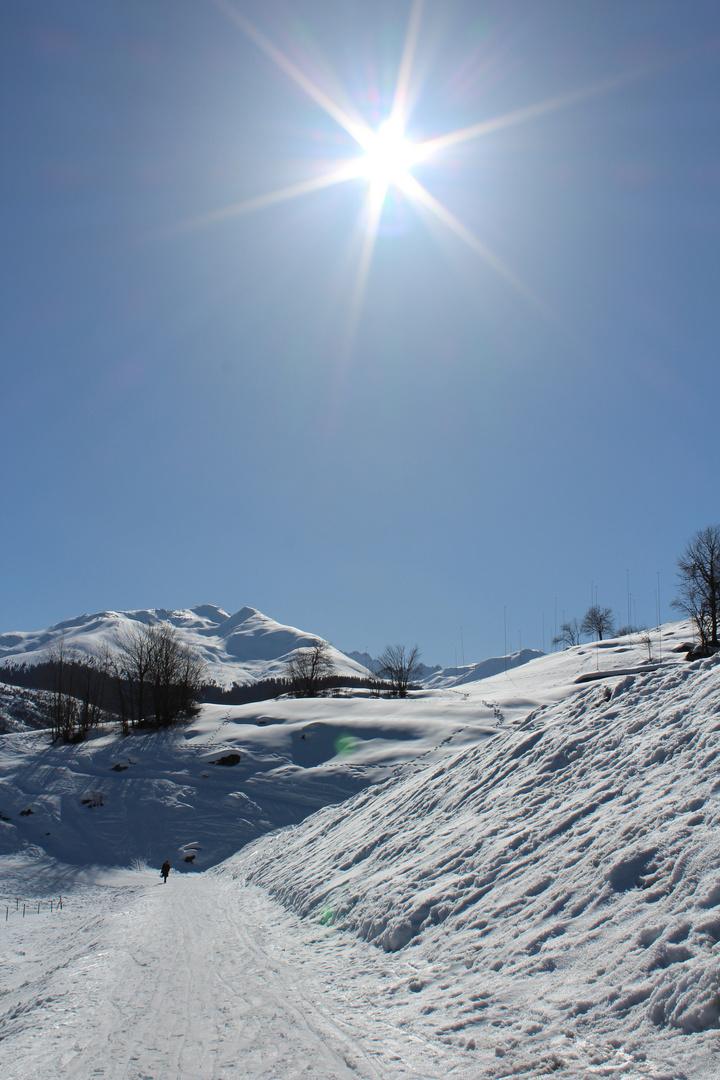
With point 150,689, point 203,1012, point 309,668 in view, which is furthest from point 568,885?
point 309,668

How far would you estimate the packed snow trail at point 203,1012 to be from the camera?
18.8 feet

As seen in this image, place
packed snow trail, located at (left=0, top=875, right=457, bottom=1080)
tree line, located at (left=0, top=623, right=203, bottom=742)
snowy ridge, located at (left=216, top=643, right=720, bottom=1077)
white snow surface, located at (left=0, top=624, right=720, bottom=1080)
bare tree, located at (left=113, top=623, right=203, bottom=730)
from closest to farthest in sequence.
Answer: snowy ridge, located at (left=216, top=643, right=720, bottom=1077) → white snow surface, located at (left=0, top=624, right=720, bottom=1080) → packed snow trail, located at (left=0, top=875, right=457, bottom=1080) → tree line, located at (left=0, top=623, right=203, bottom=742) → bare tree, located at (left=113, top=623, right=203, bottom=730)

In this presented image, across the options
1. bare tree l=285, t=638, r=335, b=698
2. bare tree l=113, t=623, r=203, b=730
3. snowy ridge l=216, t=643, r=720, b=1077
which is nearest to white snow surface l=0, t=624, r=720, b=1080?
snowy ridge l=216, t=643, r=720, b=1077

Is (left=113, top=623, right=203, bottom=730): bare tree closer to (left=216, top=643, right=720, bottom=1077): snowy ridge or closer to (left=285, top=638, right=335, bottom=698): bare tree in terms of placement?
(left=285, top=638, right=335, bottom=698): bare tree

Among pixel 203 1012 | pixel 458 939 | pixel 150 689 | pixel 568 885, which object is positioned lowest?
pixel 203 1012

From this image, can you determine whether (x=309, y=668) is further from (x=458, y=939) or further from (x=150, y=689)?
(x=458, y=939)

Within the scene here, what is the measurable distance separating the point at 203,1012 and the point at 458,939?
3538mm

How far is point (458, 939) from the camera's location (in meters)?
7.93

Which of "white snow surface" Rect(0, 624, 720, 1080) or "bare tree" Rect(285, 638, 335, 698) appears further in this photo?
"bare tree" Rect(285, 638, 335, 698)

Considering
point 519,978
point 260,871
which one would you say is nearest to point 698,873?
point 519,978

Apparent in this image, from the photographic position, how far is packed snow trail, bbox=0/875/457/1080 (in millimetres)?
5727

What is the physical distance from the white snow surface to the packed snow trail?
45 mm

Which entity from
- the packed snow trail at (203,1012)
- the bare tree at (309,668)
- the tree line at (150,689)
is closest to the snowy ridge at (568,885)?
the packed snow trail at (203,1012)

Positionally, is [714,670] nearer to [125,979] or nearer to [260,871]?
[125,979]
